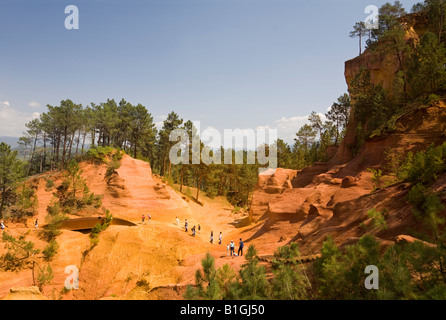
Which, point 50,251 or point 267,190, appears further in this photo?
point 267,190

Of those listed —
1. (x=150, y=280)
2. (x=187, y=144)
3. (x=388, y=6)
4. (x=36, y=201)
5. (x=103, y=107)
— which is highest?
(x=388, y=6)

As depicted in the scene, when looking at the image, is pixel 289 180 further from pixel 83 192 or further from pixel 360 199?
pixel 83 192

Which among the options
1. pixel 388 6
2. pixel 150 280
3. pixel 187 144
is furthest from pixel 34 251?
pixel 388 6

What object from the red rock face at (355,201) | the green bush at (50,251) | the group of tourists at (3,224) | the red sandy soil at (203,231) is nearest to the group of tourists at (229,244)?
the red sandy soil at (203,231)

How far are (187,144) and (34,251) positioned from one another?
98.2ft

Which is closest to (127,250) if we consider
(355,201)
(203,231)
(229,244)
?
(229,244)

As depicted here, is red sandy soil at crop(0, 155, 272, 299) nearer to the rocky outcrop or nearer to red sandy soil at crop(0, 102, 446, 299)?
red sandy soil at crop(0, 102, 446, 299)

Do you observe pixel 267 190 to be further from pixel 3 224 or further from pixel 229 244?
pixel 3 224

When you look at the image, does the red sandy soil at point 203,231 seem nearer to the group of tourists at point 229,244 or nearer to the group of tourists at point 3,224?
the group of tourists at point 3,224

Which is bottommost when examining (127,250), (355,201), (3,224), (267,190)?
(127,250)

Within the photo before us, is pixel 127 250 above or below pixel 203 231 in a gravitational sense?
above

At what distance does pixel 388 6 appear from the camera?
131 feet

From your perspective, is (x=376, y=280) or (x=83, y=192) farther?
(x=83, y=192)

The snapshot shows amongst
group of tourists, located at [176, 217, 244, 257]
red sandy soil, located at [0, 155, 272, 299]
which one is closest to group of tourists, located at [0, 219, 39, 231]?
red sandy soil, located at [0, 155, 272, 299]
